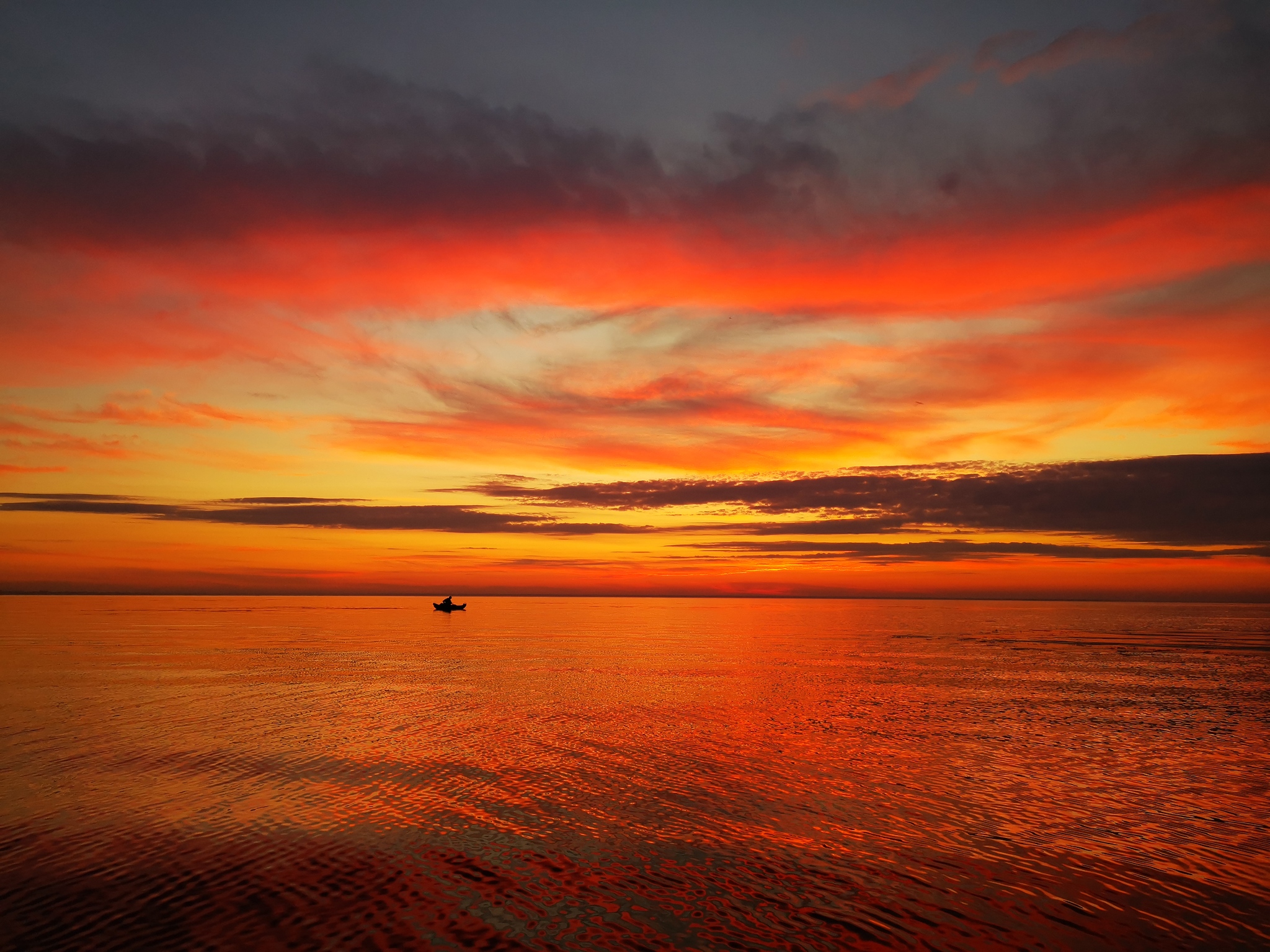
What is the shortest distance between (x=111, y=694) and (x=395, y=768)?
2887 cm

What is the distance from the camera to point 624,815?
2381 centimetres

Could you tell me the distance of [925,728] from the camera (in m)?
39.8

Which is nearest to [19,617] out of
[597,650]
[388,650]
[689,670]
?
[388,650]

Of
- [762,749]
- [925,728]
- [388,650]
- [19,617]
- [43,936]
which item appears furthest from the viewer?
[19,617]

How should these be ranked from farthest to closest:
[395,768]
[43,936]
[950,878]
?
[395,768] → [950,878] → [43,936]

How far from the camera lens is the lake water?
639 inches

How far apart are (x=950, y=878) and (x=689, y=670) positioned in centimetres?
5020

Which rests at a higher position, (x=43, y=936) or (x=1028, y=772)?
(x=43, y=936)

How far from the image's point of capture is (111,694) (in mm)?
45906

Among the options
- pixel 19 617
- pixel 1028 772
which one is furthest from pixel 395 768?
pixel 19 617

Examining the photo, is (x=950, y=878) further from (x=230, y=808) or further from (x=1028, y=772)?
(x=230, y=808)

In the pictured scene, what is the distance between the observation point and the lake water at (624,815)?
16234 mm

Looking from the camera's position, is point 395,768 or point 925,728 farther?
point 925,728

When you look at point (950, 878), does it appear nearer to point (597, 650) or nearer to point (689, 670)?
point (689, 670)
